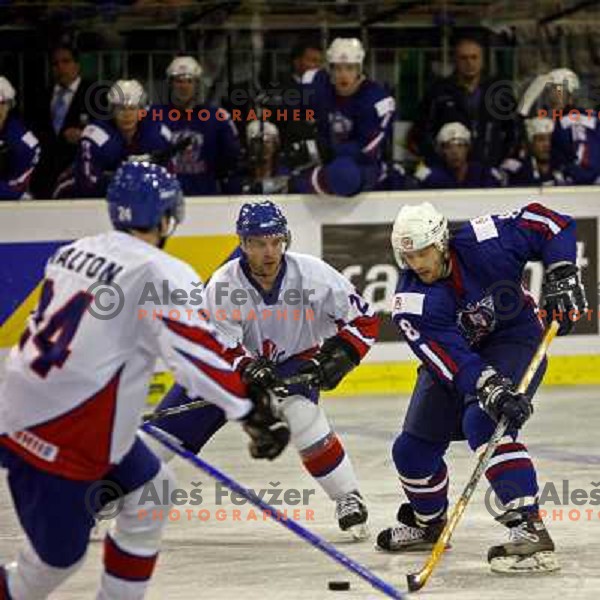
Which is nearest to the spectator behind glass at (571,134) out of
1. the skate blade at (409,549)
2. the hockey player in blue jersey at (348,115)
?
the hockey player in blue jersey at (348,115)

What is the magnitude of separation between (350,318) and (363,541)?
0.73 metres

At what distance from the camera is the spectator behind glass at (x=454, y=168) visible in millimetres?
9406

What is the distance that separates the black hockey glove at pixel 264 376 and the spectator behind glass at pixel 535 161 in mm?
3774

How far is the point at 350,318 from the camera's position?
629cm

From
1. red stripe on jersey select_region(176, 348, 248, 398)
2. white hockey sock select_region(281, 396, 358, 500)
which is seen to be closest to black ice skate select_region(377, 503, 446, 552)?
white hockey sock select_region(281, 396, 358, 500)

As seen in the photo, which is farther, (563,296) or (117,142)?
(117,142)

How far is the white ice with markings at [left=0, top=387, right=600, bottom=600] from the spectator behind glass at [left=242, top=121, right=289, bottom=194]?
1.34 meters

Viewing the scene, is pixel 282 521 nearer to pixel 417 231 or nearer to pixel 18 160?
pixel 417 231

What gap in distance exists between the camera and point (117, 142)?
900 centimetres

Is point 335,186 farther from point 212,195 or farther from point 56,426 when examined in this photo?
point 56,426

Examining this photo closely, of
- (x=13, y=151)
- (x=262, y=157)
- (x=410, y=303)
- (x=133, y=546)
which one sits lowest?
(x=262, y=157)

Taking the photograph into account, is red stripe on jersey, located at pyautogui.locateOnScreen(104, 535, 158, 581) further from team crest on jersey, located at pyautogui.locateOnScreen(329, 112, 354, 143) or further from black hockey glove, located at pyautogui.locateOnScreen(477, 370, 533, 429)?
team crest on jersey, located at pyautogui.locateOnScreen(329, 112, 354, 143)

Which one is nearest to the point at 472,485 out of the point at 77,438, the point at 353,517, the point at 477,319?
the point at 477,319

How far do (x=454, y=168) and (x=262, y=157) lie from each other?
97 cm
